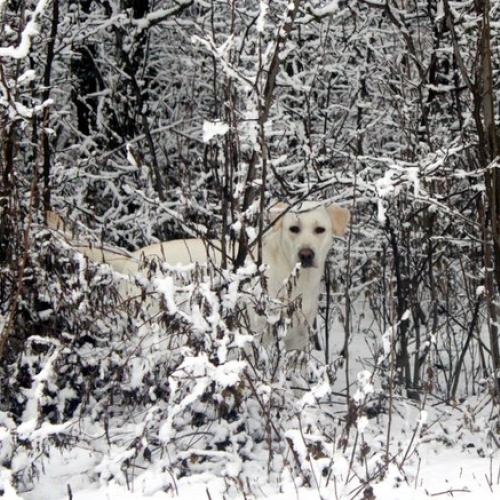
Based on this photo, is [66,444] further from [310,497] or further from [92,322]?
[310,497]

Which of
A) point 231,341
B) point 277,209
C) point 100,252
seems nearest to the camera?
point 231,341

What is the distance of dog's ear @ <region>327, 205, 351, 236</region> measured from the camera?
6.25 meters

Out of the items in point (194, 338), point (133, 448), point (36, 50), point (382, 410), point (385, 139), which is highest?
point (36, 50)

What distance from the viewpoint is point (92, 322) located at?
4656 mm

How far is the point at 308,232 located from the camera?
20.0ft

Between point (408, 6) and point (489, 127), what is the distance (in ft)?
11.4

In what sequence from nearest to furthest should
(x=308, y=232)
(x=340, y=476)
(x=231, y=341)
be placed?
(x=340, y=476), (x=231, y=341), (x=308, y=232)

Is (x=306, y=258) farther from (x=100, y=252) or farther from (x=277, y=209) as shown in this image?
(x=100, y=252)

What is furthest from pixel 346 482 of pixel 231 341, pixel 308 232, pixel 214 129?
pixel 308 232

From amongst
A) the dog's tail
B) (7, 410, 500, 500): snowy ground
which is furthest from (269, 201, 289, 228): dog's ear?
(7, 410, 500, 500): snowy ground

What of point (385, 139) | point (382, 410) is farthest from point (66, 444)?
point (385, 139)

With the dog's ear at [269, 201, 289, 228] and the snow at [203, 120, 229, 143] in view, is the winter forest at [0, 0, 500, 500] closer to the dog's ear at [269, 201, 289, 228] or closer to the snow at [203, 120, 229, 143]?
the snow at [203, 120, 229, 143]

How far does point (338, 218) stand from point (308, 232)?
0.97ft

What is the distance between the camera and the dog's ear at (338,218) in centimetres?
625
